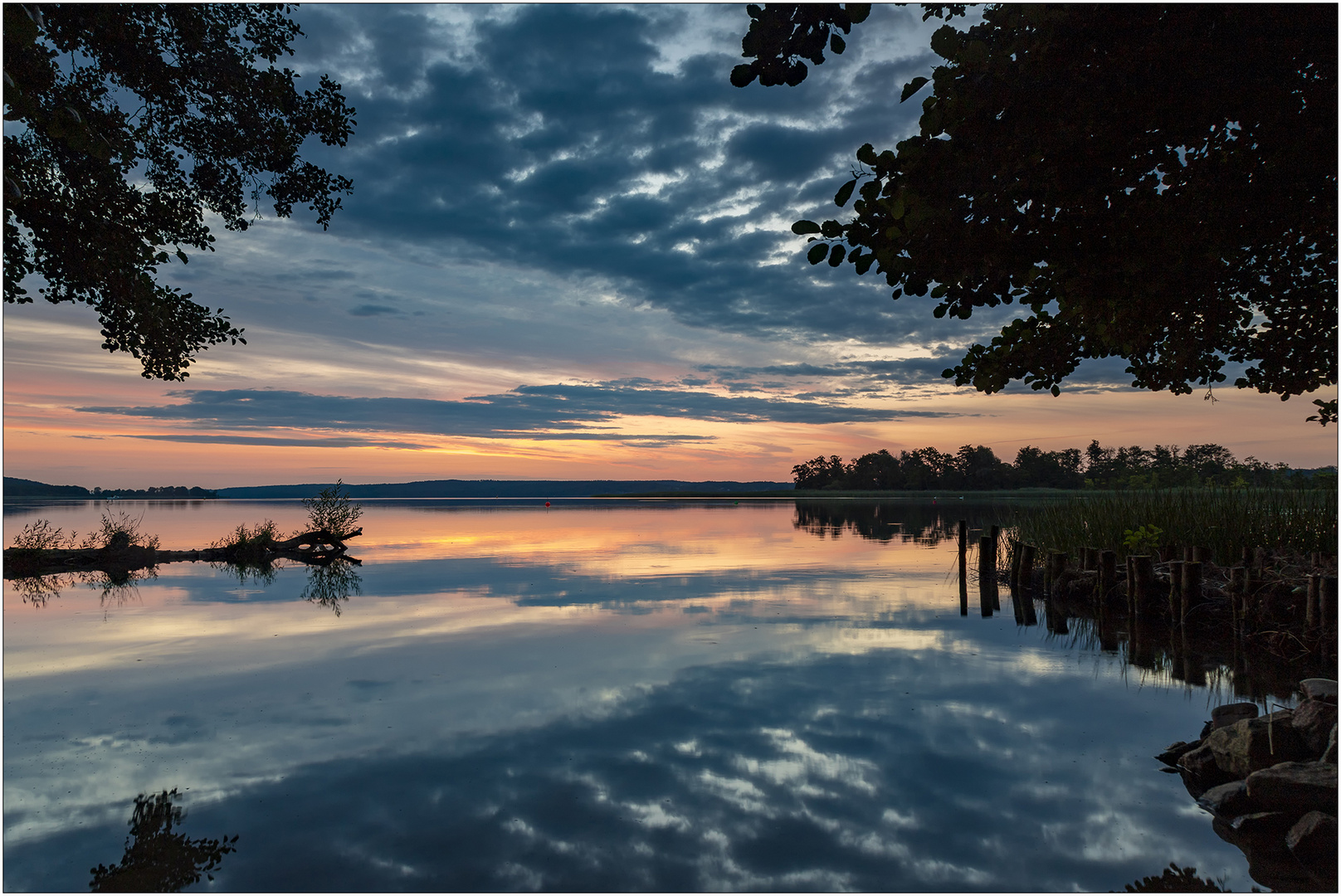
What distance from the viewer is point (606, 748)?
8.55 meters

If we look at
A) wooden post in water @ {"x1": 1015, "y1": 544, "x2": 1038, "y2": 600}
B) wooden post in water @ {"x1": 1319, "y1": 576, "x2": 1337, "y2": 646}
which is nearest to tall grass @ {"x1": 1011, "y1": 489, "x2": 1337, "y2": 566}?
wooden post in water @ {"x1": 1015, "y1": 544, "x2": 1038, "y2": 600}

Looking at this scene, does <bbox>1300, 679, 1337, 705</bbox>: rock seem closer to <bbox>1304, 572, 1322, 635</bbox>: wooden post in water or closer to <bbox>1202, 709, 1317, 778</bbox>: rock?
<bbox>1202, 709, 1317, 778</bbox>: rock

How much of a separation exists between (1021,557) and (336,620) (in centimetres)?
1967

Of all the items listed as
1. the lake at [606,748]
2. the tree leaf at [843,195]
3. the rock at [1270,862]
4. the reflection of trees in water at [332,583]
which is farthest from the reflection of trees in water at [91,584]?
the rock at [1270,862]

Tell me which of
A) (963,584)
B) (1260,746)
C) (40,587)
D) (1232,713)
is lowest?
(40,587)

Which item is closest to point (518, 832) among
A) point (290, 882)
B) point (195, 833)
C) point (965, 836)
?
point (290, 882)

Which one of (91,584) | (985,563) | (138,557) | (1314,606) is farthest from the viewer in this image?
(138,557)

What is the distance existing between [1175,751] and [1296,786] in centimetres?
193

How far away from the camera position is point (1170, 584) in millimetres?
15359

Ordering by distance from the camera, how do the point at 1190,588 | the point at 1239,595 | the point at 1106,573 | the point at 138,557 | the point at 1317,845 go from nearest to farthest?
1. the point at 1317,845
2. the point at 1239,595
3. the point at 1190,588
4. the point at 1106,573
5. the point at 138,557

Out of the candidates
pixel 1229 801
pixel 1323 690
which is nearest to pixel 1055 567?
pixel 1323 690

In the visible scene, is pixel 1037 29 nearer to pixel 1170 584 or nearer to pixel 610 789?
pixel 610 789

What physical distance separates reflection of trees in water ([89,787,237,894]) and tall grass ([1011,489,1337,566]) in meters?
21.3

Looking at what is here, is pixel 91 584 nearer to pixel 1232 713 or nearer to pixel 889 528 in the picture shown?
pixel 1232 713
